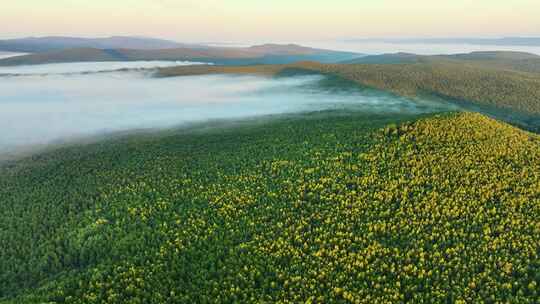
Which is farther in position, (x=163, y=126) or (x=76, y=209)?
(x=163, y=126)

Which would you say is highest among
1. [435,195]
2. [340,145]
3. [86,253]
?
[340,145]

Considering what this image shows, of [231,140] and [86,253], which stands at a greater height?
[231,140]

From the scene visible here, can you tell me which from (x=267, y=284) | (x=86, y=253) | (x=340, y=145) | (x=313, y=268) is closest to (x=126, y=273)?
(x=86, y=253)

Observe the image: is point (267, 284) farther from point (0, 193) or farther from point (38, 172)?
point (38, 172)

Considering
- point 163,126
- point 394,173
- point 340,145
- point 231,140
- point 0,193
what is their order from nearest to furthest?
1. point 394,173
2. point 0,193
3. point 340,145
4. point 231,140
5. point 163,126

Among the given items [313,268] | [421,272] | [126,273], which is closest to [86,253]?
[126,273]

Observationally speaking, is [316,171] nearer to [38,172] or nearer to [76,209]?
[76,209]

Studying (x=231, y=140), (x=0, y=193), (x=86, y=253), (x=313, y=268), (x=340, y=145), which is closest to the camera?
(x=313, y=268)
